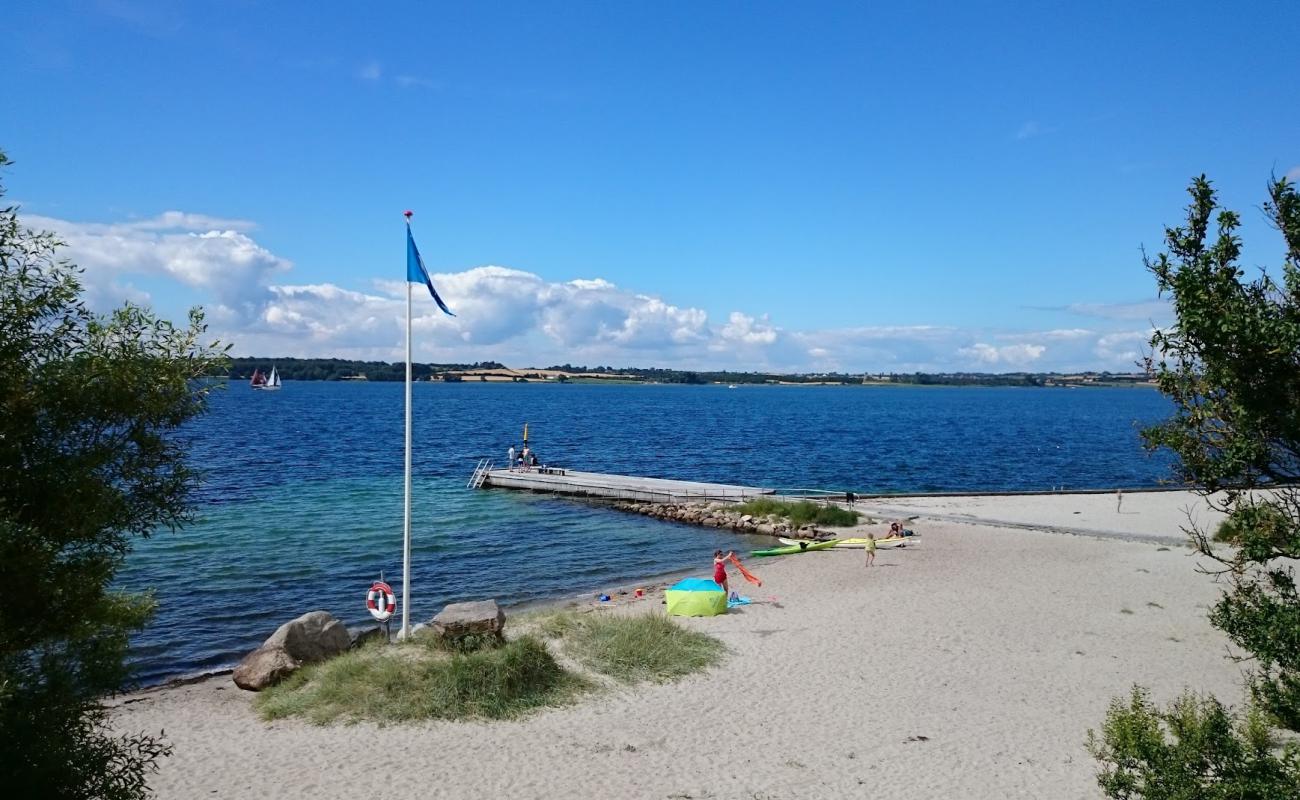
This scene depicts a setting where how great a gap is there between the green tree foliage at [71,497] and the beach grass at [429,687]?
636cm

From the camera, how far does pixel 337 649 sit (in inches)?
639

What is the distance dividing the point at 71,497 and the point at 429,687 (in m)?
8.63

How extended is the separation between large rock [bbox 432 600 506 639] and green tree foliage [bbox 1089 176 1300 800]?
35.3 ft

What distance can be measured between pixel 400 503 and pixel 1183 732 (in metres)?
35.8

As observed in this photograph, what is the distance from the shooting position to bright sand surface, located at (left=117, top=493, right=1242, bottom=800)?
11086 millimetres

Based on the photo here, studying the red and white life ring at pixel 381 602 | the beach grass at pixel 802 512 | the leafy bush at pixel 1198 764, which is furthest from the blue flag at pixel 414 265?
the beach grass at pixel 802 512

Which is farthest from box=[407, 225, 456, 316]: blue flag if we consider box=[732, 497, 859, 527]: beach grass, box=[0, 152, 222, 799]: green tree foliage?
box=[732, 497, 859, 527]: beach grass

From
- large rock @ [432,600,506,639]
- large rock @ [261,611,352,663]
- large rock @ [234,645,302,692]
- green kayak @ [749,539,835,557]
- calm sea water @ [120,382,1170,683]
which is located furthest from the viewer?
green kayak @ [749,539,835,557]

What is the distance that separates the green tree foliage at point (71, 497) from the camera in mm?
6094

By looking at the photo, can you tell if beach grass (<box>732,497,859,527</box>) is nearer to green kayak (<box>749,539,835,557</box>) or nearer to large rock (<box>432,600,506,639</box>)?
green kayak (<box>749,539,835,557</box>)

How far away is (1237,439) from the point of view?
6.47 m

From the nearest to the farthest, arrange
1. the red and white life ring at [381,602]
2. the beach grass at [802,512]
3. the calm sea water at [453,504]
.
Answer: the red and white life ring at [381,602], the calm sea water at [453,504], the beach grass at [802,512]

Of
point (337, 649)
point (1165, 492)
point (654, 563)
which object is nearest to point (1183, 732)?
point (337, 649)

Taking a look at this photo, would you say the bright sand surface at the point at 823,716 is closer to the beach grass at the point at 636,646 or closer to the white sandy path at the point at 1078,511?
the beach grass at the point at 636,646
